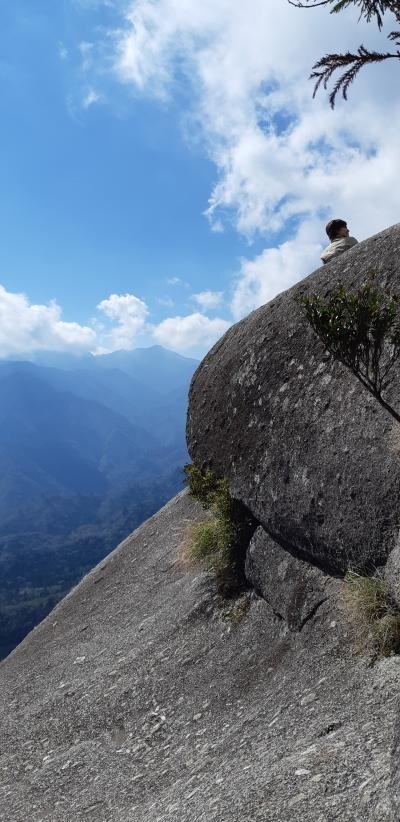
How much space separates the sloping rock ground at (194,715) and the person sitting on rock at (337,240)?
8027mm

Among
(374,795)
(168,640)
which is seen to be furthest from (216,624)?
(374,795)

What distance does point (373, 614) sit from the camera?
8320 mm

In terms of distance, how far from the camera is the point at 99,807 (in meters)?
8.96

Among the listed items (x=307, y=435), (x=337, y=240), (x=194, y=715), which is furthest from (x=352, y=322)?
(x=337, y=240)

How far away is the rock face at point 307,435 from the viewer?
9203mm

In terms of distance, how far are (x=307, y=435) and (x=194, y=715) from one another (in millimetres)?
5693

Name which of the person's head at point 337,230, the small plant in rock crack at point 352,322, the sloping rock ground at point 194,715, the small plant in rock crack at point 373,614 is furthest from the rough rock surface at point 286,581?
the person's head at point 337,230

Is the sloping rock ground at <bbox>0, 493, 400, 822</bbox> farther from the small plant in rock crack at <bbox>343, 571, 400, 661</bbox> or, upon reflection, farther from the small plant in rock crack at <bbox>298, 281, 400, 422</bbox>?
the small plant in rock crack at <bbox>298, 281, 400, 422</bbox>

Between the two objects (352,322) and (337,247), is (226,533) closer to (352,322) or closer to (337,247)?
(352,322)

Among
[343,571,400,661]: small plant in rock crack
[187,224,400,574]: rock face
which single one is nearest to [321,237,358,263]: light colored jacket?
[187,224,400,574]: rock face

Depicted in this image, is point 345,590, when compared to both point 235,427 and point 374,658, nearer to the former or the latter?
point 374,658

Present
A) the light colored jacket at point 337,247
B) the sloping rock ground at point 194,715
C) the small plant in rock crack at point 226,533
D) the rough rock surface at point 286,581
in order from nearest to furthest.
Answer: the sloping rock ground at point 194,715, the rough rock surface at point 286,581, the small plant in rock crack at point 226,533, the light colored jacket at point 337,247

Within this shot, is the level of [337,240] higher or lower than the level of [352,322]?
higher

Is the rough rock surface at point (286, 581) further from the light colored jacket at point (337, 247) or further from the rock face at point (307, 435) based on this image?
the light colored jacket at point (337, 247)
